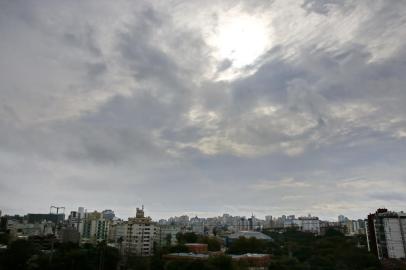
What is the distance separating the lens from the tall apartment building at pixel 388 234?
122 feet

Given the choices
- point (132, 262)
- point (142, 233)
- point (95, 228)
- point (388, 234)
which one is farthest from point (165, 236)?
point (388, 234)

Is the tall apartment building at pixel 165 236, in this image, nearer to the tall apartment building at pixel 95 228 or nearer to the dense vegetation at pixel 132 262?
the tall apartment building at pixel 95 228

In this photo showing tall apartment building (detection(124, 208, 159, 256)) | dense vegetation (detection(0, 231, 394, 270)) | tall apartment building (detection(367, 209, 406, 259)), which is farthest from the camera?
tall apartment building (detection(124, 208, 159, 256))

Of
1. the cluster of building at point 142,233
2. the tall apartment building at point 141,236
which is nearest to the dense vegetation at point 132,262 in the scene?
the cluster of building at point 142,233

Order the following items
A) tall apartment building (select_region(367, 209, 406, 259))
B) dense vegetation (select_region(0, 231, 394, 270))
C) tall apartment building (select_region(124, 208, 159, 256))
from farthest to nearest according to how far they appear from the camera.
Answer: tall apartment building (select_region(124, 208, 159, 256))
tall apartment building (select_region(367, 209, 406, 259))
dense vegetation (select_region(0, 231, 394, 270))

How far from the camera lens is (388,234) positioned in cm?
3816

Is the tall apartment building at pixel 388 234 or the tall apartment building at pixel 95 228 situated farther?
the tall apartment building at pixel 95 228

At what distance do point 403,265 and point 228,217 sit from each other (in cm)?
14404

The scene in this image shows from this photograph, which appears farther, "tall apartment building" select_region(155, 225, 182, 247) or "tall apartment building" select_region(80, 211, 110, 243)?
"tall apartment building" select_region(80, 211, 110, 243)

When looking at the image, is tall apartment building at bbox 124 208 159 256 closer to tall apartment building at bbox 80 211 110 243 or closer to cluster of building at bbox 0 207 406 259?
cluster of building at bbox 0 207 406 259

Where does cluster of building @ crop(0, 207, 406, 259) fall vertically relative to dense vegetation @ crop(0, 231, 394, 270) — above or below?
above

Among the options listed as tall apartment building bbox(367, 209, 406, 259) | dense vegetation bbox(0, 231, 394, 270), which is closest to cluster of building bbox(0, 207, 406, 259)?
tall apartment building bbox(367, 209, 406, 259)

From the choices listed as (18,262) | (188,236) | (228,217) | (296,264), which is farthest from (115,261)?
(228,217)

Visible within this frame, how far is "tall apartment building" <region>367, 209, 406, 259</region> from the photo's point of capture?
37.3m
